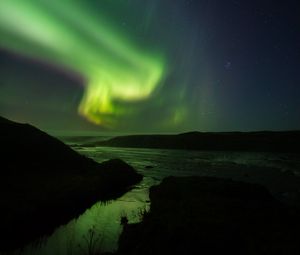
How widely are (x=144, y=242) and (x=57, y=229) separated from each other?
31.1ft

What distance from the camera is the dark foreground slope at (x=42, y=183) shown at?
61.0 ft

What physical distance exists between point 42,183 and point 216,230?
20817 millimetres

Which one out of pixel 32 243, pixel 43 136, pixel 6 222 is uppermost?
pixel 43 136

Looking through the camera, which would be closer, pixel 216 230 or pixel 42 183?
pixel 216 230

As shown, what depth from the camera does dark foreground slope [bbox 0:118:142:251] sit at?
731 inches

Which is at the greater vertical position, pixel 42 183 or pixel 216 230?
pixel 42 183

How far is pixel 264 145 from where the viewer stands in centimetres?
19712

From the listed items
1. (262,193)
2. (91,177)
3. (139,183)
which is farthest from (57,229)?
(139,183)

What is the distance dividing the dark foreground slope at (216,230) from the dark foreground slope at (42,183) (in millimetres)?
7514

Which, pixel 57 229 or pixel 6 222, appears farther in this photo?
pixel 57 229

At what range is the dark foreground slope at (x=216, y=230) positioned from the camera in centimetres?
1202

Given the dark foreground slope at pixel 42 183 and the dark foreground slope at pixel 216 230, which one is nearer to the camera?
the dark foreground slope at pixel 216 230

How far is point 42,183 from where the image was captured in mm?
28078

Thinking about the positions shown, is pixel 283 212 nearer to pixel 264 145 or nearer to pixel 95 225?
pixel 95 225
